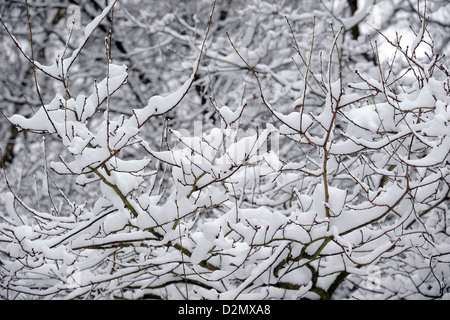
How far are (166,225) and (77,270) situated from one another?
794 mm

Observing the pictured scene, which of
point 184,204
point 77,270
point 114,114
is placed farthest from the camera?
point 114,114

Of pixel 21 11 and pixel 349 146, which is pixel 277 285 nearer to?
pixel 349 146

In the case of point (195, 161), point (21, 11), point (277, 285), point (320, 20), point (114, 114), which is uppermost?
point (21, 11)

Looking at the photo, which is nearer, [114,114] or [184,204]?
[184,204]

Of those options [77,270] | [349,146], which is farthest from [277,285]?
[77,270]

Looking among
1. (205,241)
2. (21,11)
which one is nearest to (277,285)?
(205,241)

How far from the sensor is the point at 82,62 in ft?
21.9

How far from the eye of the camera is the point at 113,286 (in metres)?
2.84

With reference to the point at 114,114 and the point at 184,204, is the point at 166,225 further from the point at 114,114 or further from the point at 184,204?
the point at 114,114

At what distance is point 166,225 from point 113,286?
40.8 inches

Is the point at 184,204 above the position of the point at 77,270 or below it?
above

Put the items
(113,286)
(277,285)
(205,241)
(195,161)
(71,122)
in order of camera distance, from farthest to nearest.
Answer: (113,286) < (277,285) < (205,241) < (195,161) < (71,122)

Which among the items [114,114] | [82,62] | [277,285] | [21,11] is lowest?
[277,285]

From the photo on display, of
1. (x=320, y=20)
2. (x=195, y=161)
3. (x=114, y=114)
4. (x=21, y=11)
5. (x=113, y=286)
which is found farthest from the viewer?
(x=21, y=11)
